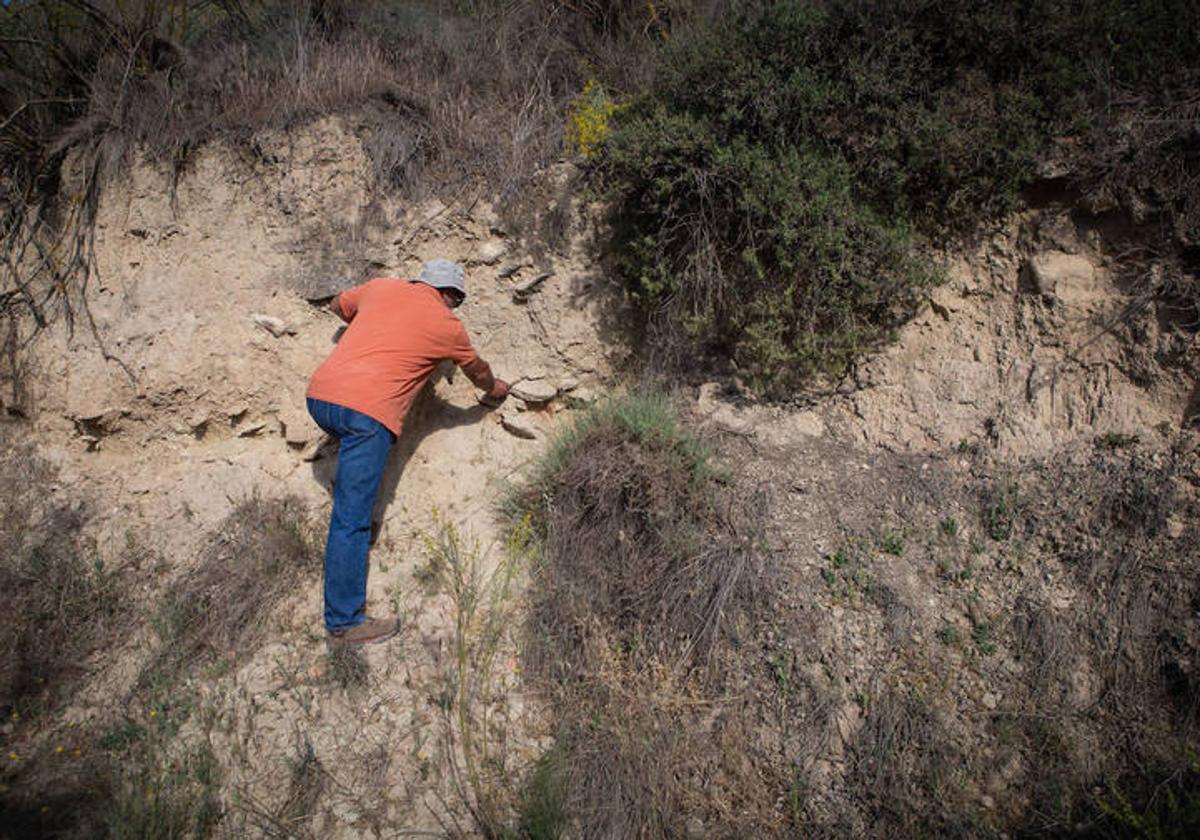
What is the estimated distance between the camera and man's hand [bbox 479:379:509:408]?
4.17 meters

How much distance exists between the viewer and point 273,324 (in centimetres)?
436

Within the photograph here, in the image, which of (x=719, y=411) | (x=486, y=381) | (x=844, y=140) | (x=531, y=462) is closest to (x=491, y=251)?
(x=486, y=381)

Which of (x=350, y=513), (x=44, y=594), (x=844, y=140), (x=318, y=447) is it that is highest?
(x=844, y=140)

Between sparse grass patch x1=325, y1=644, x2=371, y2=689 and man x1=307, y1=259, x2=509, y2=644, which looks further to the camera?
man x1=307, y1=259, x2=509, y2=644

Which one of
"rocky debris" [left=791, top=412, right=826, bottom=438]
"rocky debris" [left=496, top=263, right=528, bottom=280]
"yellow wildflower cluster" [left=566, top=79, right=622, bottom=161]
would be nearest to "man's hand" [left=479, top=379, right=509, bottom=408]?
"rocky debris" [left=496, top=263, right=528, bottom=280]

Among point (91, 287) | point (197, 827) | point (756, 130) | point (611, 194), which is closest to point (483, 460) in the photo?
point (611, 194)

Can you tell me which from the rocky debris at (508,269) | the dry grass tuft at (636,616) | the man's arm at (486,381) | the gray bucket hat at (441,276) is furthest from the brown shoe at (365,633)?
the rocky debris at (508,269)

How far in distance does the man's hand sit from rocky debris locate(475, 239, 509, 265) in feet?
2.73

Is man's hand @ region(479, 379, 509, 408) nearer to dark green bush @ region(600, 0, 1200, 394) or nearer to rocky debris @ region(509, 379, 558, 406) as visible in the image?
rocky debris @ region(509, 379, 558, 406)

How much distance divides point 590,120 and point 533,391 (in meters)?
1.86

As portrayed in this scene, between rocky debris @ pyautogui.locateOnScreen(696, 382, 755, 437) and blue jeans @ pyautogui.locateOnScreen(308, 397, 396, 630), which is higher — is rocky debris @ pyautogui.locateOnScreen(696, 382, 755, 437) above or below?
above

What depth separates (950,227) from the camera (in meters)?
3.81

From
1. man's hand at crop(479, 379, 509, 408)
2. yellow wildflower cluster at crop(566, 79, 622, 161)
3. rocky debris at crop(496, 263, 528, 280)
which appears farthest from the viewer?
rocky debris at crop(496, 263, 528, 280)

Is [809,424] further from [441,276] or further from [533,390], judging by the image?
[441,276]
